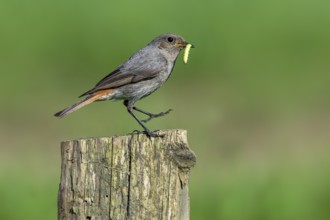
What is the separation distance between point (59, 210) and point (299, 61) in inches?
569

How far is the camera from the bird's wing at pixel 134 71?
9000mm

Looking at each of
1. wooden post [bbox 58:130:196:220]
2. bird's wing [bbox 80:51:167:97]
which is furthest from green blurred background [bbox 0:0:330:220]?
wooden post [bbox 58:130:196:220]

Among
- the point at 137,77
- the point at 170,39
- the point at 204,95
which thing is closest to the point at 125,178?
the point at 137,77

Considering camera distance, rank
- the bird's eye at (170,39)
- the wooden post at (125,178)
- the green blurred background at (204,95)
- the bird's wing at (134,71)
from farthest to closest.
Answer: the green blurred background at (204,95) → the bird's eye at (170,39) → the bird's wing at (134,71) → the wooden post at (125,178)

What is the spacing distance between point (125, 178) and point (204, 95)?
486 inches

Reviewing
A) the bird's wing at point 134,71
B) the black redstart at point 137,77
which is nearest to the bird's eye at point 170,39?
the black redstart at point 137,77

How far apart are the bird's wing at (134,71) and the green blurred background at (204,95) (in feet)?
5.15

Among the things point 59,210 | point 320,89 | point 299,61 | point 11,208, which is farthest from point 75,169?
point 299,61

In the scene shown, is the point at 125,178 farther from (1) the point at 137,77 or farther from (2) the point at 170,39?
(2) the point at 170,39

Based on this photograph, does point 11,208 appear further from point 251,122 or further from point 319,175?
point 251,122

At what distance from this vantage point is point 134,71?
365 inches

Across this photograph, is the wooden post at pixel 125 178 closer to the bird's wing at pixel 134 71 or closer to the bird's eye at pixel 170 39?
the bird's wing at pixel 134 71

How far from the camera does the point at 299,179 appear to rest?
11.4 m

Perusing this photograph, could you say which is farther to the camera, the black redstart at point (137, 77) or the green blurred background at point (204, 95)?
the green blurred background at point (204, 95)
